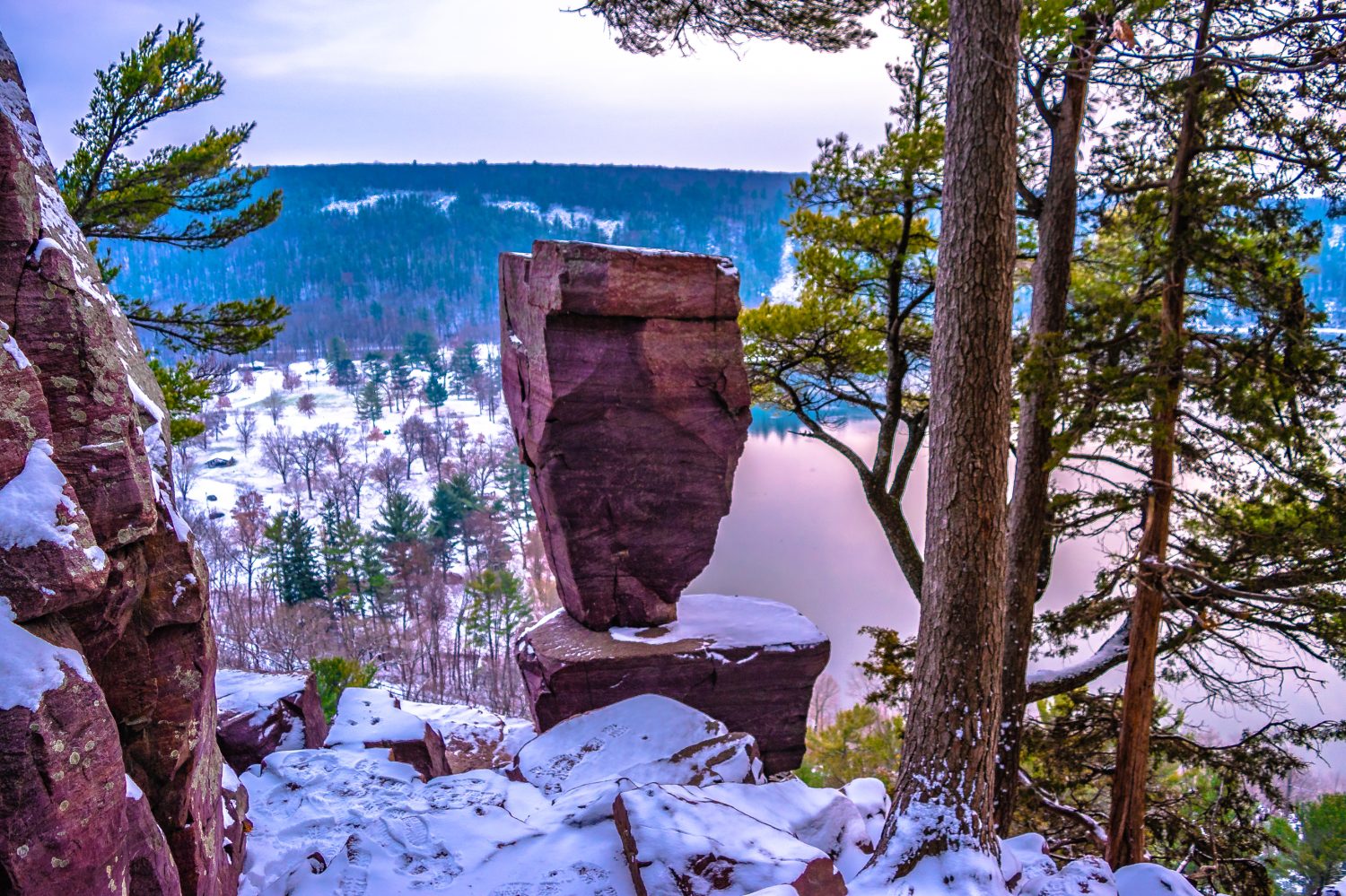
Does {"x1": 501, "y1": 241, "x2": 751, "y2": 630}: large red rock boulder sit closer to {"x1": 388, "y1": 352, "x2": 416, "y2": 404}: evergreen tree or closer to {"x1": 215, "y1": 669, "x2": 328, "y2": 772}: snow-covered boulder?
{"x1": 215, "y1": 669, "x2": 328, "y2": 772}: snow-covered boulder

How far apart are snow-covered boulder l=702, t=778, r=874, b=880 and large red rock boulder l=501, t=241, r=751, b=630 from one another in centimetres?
167

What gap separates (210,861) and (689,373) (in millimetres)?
3270

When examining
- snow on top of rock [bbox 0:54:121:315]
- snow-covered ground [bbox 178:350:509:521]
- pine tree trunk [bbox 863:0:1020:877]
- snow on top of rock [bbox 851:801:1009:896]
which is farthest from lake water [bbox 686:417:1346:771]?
snow on top of rock [bbox 0:54:121:315]

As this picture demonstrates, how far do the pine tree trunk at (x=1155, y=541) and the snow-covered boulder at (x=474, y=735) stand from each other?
4.26 metres

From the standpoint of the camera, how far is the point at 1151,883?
350 cm

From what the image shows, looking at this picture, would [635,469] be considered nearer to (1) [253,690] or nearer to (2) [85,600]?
(1) [253,690]

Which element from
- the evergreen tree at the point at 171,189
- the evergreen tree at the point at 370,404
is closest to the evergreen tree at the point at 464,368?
the evergreen tree at the point at 370,404

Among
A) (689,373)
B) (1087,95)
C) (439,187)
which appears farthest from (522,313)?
(439,187)

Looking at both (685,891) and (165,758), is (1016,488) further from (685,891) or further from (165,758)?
(165,758)

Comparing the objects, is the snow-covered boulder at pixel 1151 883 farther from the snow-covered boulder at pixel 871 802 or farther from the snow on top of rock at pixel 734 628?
the snow on top of rock at pixel 734 628

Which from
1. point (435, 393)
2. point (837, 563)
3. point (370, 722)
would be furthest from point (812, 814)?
point (435, 393)

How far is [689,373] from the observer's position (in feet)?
15.3

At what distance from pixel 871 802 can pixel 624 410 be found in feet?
8.55

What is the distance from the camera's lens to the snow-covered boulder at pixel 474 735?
20.1 feet
